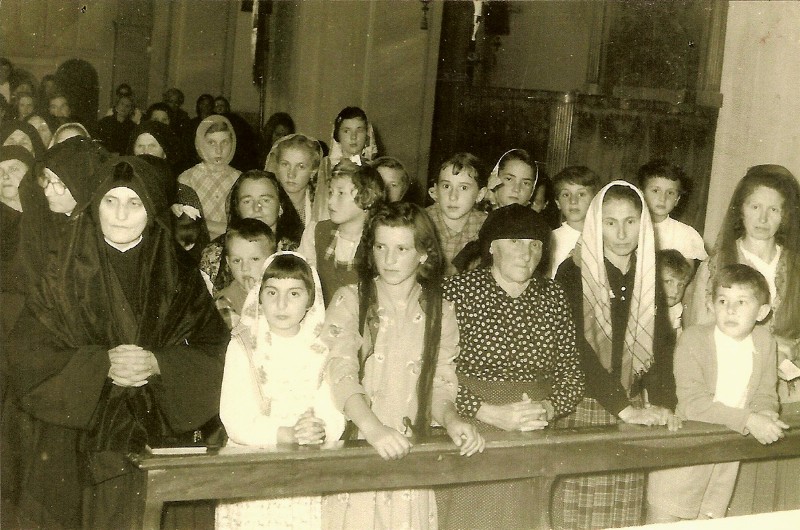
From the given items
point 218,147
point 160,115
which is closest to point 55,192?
point 218,147

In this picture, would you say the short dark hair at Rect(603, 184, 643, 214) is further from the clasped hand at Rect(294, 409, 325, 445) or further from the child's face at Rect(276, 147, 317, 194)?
the child's face at Rect(276, 147, 317, 194)

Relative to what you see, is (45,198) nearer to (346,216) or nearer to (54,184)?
(54,184)

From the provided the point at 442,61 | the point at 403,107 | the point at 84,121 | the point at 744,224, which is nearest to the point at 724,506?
the point at 744,224

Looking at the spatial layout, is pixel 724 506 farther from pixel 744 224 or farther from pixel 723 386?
pixel 744 224

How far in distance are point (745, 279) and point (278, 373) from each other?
1.56 m

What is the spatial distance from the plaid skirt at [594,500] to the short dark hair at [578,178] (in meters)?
1.28

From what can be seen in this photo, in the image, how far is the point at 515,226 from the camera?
9.64 feet

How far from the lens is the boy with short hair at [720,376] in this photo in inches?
121

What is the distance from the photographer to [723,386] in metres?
3.19

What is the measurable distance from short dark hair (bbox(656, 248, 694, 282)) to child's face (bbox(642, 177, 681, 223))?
44 centimetres

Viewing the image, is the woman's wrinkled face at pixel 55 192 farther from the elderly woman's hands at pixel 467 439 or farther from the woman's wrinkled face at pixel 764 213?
the woman's wrinkled face at pixel 764 213

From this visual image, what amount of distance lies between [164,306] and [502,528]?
1.28 metres

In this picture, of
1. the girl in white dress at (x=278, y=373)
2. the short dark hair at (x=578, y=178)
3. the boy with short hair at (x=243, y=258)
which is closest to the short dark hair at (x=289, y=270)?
the girl in white dress at (x=278, y=373)

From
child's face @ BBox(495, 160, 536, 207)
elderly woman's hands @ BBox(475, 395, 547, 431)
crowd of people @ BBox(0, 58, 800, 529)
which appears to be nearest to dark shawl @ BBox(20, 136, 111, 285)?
crowd of people @ BBox(0, 58, 800, 529)
